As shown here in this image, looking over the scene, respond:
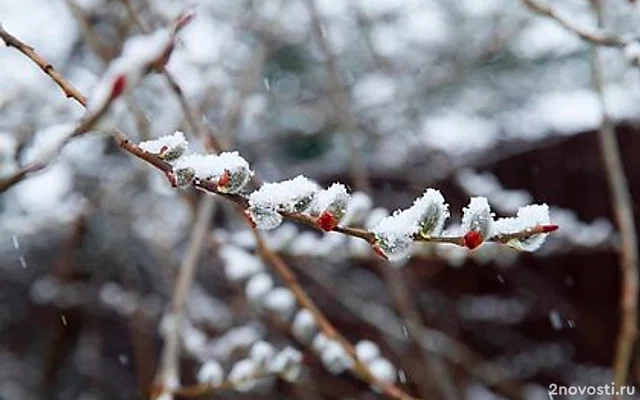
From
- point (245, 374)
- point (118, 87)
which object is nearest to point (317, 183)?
point (245, 374)

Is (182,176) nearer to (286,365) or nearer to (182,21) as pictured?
(182,21)

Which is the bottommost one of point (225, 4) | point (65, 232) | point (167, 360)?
point (167, 360)

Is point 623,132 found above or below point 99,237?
above

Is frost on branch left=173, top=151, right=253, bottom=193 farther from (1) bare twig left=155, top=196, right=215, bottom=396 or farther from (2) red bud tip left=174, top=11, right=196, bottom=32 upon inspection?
(1) bare twig left=155, top=196, right=215, bottom=396

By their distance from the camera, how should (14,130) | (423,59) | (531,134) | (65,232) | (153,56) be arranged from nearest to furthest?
(153,56)
(14,130)
(65,232)
(423,59)
(531,134)

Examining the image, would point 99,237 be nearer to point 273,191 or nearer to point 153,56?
point 273,191

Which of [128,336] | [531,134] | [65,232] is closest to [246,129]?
[65,232]


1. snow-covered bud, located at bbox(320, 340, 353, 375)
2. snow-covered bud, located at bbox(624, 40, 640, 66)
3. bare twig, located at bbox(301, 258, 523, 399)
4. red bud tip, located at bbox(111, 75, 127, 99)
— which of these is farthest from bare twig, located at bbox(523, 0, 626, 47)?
bare twig, located at bbox(301, 258, 523, 399)
